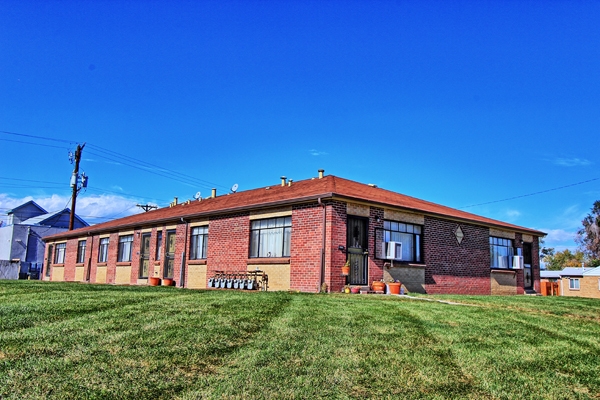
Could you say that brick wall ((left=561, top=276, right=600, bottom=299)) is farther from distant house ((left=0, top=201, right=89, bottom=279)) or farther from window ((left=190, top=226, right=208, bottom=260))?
distant house ((left=0, top=201, right=89, bottom=279))

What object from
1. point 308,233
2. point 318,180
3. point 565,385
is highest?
point 318,180

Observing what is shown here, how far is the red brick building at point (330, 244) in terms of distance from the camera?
1678 centimetres

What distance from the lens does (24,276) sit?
125 ft

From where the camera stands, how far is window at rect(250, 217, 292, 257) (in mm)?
17922

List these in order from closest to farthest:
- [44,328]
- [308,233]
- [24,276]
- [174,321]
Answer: [44,328]
[174,321]
[308,233]
[24,276]

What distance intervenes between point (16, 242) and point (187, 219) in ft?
107

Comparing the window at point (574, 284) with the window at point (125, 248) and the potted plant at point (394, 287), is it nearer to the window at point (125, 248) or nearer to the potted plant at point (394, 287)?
the potted plant at point (394, 287)

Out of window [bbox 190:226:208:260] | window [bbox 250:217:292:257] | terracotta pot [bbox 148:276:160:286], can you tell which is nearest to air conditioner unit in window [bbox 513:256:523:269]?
window [bbox 250:217:292:257]

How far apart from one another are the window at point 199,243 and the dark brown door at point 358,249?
7297 millimetres

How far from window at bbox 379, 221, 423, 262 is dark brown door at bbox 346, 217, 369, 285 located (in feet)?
3.25

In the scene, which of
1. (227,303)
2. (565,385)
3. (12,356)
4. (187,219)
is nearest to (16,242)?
(187,219)

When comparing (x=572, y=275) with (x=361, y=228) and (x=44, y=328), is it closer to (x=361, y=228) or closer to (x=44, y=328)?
(x=361, y=228)

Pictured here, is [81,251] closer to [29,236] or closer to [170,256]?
[170,256]

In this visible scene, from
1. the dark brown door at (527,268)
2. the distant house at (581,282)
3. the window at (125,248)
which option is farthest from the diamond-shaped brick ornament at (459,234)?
the distant house at (581,282)
